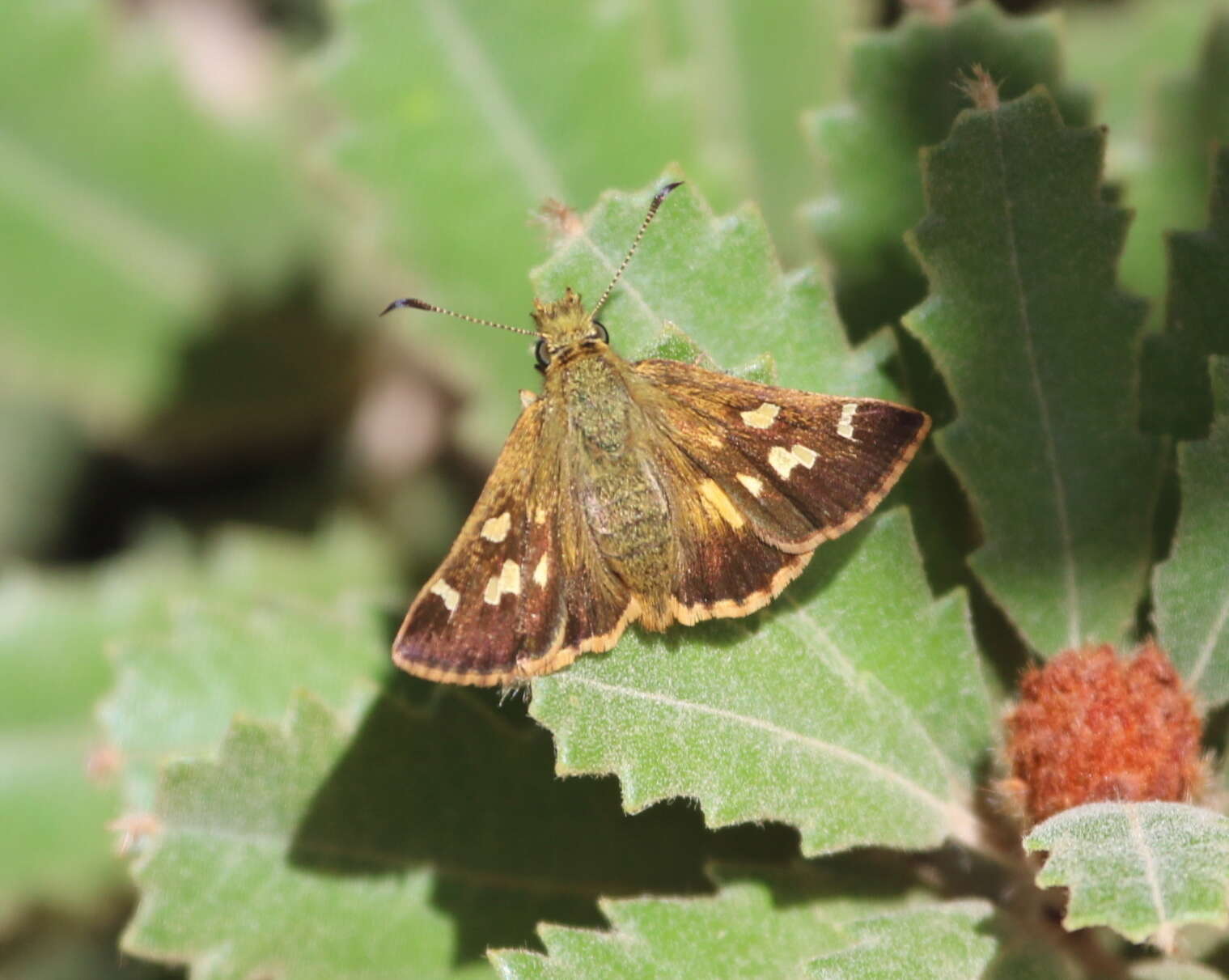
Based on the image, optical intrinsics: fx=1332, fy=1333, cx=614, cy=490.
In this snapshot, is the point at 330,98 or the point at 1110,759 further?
the point at 330,98

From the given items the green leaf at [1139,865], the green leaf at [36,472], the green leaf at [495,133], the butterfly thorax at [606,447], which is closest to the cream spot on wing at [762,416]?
the butterfly thorax at [606,447]

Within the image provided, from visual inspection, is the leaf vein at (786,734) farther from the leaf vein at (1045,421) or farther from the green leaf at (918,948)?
the leaf vein at (1045,421)

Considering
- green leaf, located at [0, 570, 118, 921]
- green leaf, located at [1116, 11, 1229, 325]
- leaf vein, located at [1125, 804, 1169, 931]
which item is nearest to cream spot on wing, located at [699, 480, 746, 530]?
leaf vein, located at [1125, 804, 1169, 931]

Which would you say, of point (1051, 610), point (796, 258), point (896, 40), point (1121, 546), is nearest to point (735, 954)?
point (1051, 610)

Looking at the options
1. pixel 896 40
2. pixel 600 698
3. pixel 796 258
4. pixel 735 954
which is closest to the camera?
pixel 600 698

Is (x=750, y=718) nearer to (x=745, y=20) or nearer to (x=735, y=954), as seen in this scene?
(x=735, y=954)
